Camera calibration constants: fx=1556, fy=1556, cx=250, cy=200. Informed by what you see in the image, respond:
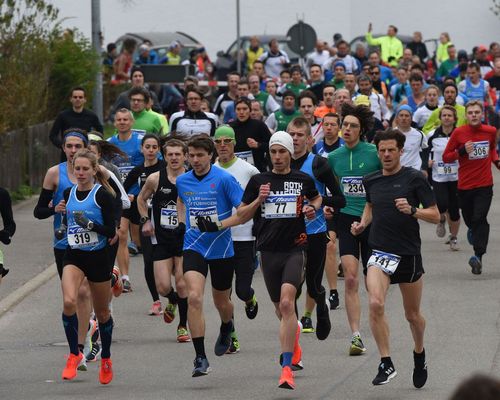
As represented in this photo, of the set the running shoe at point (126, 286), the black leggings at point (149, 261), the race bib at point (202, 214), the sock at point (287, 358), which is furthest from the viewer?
the running shoe at point (126, 286)

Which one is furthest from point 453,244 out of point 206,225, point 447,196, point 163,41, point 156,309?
point 163,41

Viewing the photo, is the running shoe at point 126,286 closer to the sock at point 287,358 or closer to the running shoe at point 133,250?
the running shoe at point 133,250

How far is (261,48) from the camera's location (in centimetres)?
3603

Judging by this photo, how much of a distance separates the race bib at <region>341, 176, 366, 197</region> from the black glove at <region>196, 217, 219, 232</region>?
6.07 ft

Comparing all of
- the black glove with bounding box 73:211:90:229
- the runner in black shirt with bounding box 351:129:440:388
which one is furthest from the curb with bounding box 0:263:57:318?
the runner in black shirt with bounding box 351:129:440:388

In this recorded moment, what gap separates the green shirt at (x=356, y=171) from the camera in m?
12.0

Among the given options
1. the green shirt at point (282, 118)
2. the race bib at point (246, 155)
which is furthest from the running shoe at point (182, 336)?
the green shirt at point (282, 118)

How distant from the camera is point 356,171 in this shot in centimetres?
1209

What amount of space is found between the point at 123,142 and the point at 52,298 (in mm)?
1903

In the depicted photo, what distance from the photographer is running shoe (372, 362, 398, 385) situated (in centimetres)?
993

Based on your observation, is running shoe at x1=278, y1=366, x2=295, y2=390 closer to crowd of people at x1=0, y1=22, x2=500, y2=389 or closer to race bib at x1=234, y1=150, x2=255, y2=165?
crowd of people at x1=0, y1=22, x2=500, y2=389

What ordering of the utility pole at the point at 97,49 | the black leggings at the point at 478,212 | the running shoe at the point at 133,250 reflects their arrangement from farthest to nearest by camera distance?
the utility pole at the point at 97,49
the running shoe at the point at 133,250
the black leggings at the point at 478,212

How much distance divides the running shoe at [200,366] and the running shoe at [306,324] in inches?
77.7

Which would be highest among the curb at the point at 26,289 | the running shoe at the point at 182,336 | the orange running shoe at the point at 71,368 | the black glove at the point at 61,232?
the black glove at the point at 61,232
